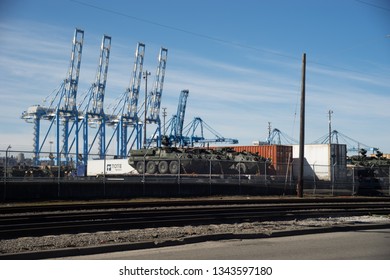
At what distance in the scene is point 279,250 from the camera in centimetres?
1020

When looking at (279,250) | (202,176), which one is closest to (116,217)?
(279,250)

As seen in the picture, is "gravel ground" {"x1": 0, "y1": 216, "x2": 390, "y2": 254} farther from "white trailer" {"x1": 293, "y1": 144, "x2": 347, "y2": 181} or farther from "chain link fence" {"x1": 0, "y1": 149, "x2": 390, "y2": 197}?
"white trailer" {"x1": 293, "y1": 144, "x2": 347, "y2": 181}

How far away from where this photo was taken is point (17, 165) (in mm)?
24188

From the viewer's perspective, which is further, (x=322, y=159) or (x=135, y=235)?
(x=322, y=159)

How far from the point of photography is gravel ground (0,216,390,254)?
33.7 ft

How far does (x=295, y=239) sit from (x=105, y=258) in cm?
483

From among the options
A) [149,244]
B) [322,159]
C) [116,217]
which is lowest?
[149,244]

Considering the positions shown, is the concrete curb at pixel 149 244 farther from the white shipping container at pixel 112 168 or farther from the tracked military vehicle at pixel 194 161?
the white shipping container at pixel 112 168

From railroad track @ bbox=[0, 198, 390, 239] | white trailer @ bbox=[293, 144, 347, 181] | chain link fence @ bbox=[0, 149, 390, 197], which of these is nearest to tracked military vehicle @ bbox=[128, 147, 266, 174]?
chain link fence @ bbox=[0, 149, 390, 197]

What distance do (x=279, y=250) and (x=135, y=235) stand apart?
3491 mm

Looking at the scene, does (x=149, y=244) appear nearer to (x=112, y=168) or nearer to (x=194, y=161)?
(x=194, y=161)

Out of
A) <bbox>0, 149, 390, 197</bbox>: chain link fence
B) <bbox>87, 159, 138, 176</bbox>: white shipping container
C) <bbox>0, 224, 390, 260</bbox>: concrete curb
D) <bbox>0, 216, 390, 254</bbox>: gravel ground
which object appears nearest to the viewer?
<bbox>0, 224, 390, 260</bbox>: concrete curb

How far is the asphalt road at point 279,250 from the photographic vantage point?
30.9 ft

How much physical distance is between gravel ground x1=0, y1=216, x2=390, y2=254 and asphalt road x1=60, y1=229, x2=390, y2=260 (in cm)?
85
